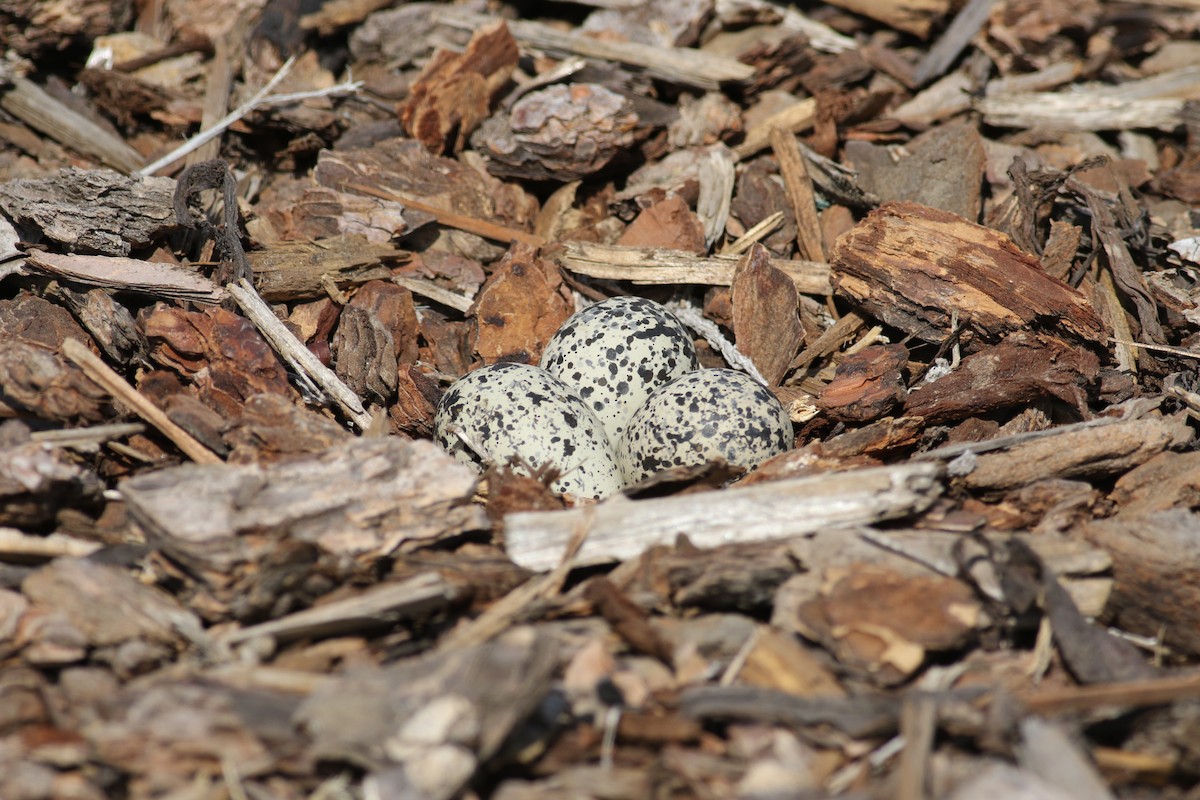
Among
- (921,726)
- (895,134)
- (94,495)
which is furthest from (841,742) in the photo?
(895,134)

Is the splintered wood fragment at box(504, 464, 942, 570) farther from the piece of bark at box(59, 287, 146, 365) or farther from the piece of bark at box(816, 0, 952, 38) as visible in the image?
the piece of bark at box(816, 0, 952, 38)

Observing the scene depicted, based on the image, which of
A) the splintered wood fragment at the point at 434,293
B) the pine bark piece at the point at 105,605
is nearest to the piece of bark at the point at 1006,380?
the splintered wood fragment at the point at 434,293

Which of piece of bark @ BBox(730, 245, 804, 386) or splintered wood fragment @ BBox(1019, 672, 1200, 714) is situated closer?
splintered wood fragment @ BBox(1019, 672, 1200, 714)

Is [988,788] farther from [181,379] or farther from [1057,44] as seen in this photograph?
→ [1057,44]

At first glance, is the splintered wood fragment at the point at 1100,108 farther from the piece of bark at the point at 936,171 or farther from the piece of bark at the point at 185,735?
the piece of bark at the point at 185,735

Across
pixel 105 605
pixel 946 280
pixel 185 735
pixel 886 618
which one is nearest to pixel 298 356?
pixel 105 605

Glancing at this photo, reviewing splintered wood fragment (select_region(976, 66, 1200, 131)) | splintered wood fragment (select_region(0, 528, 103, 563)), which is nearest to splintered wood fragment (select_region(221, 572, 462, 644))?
splintered wood fragment (select_region(0, 528, 103, 563))
